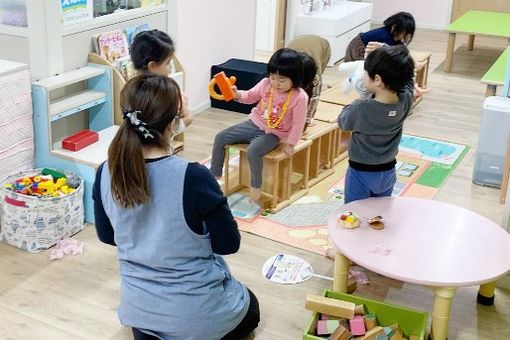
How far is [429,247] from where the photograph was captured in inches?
94.3

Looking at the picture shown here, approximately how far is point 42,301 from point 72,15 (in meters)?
1.52

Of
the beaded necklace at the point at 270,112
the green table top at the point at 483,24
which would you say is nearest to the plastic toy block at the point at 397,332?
the beaded necklace at the point at 270,112

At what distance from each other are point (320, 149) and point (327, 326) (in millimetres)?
1770

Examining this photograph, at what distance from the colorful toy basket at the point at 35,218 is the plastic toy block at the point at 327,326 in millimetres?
1331

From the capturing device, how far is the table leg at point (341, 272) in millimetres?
2514

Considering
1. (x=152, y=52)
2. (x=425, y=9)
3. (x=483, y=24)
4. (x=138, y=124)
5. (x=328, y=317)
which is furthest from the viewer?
(x=425, y=9)

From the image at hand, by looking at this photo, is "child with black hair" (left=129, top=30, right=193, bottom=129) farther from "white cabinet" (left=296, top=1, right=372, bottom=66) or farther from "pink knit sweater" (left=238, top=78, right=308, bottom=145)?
"white cabinet" (left=296, top=1, right=372, bottom=66)

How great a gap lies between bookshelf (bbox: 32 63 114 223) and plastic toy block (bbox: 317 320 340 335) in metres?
1.38

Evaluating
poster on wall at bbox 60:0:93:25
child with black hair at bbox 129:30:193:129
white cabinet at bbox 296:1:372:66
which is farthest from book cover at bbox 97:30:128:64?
white cabinet at bbox 296:1:372:66

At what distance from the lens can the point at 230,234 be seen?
1.98 metres

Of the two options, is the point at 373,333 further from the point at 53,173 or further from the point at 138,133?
the point at 53,173

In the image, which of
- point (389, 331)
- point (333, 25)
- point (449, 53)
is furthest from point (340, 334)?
point (449, 53)

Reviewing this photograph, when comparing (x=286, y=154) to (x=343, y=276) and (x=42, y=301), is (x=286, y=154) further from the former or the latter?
(x=42, y=301)

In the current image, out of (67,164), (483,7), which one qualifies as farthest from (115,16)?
(483,7)
